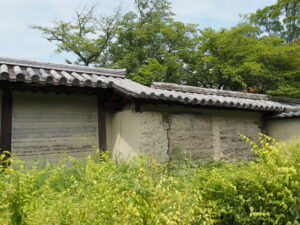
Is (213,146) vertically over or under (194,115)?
under

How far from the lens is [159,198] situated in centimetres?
187

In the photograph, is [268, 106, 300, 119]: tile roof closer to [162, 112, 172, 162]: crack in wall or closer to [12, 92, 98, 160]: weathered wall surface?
[162, 112, 172, 162]: crack in wall

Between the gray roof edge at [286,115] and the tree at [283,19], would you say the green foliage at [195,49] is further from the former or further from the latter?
the gray roof edge at [286,115]

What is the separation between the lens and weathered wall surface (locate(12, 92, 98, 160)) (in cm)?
484

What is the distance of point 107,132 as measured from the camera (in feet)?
19.1

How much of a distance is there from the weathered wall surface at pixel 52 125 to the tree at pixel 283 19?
1742 cm

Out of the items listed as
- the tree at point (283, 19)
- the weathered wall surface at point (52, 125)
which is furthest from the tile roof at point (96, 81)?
the tree at point (283, 19)

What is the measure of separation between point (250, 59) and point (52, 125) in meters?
11.5

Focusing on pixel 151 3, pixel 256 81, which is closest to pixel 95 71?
pixel 256 81

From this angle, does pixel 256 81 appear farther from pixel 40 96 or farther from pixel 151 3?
pixel 40 96

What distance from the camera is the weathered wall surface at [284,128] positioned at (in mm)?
6999

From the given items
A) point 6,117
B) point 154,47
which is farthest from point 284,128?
point 154,47

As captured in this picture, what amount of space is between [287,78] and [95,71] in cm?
1223

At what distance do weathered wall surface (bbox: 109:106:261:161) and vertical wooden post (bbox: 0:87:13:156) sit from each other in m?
2.20
